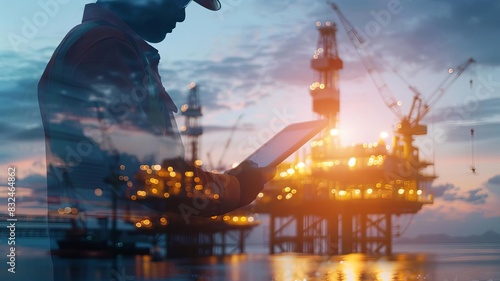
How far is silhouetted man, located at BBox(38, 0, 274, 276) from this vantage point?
1.88 metres

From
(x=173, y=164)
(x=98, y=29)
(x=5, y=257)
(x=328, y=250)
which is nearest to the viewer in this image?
(x=173, y=164)

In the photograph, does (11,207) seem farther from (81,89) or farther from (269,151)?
(269,151)

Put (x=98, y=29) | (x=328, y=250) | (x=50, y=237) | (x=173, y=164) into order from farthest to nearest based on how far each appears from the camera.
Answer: (x=328, y=250)
(x=50, y=237)
(x=98, y=29)
(x=173, y=164)

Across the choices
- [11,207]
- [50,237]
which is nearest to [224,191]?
[50,237]

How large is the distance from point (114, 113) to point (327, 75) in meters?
88.7

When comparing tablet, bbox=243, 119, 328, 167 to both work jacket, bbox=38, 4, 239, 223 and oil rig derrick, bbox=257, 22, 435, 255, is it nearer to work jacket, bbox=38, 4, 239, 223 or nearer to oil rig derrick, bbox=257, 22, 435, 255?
work jacket, bbox=38, 4, 239, 223

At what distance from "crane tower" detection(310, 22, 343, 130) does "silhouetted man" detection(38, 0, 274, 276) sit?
81492 millimetres

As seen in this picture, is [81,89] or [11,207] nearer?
[81,89]

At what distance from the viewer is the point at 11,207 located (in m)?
2.31

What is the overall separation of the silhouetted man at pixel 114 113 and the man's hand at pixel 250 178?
0.35ft

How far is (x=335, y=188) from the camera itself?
77.4m

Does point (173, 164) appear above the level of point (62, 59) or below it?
below

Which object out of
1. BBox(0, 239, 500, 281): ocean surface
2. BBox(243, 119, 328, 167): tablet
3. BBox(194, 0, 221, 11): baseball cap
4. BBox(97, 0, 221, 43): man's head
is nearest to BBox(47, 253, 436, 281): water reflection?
BBox(0, 239, 500, 281): ocean surface

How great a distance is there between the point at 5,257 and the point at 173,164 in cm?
129
